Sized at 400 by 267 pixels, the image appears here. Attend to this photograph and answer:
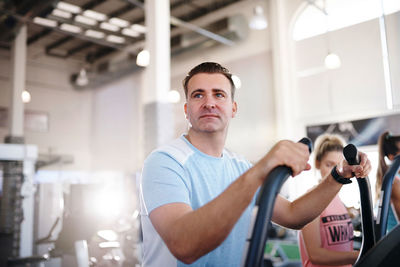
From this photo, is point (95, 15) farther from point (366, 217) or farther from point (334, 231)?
point (366, 217)

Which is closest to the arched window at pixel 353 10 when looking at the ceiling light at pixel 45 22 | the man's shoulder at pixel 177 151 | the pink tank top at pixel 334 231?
the pink tank top at pixel 334 231

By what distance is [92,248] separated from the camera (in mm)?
1842

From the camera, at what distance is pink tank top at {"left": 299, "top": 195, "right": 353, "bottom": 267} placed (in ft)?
5.63

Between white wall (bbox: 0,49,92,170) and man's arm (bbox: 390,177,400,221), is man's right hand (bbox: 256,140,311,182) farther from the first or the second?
white wall (bbox: 0,49,92,170)

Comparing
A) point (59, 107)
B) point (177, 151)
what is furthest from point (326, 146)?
point (59, 107)

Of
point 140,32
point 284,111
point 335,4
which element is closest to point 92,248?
point 335,4

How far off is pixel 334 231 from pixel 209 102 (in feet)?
3.37

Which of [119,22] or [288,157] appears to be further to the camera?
[119,22]

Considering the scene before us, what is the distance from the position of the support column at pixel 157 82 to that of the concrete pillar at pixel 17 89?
15.1 ft

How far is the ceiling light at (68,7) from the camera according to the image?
832 cm

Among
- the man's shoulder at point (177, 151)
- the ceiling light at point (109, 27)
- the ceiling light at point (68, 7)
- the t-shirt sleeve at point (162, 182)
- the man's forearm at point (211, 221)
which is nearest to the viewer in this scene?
the man's forearm at point (211, 221)

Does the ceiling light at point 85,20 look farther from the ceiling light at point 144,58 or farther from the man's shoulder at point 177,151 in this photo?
the man's shoulder at point 177,151

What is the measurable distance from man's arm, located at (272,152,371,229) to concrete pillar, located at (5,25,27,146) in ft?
29.4

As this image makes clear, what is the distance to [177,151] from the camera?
3.63 ft
